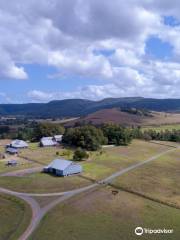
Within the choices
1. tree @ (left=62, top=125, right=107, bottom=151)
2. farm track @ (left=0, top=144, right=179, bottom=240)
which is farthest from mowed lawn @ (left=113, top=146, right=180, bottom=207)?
tree @ (left=62, top=125, right=107, bottom=151)

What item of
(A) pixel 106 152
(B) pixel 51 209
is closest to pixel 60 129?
(A) pixel 106 152

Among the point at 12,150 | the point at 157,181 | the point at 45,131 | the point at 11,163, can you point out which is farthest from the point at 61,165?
the point at 45,131

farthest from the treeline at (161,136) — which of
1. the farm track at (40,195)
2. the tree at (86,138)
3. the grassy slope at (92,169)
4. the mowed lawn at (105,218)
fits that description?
the mowed lawn at (105,218)

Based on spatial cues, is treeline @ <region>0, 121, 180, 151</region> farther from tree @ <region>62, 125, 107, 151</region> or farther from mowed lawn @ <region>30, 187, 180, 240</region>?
mowed lawn @ <region>30, 187, 180, 240</region>

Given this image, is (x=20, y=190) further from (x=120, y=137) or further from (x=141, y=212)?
(x=120, y=137)

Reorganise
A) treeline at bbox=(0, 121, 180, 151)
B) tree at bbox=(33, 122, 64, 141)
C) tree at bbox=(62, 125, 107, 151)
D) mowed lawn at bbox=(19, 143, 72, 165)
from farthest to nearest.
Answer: tree at bbox=(33, 122, 64, 141)
treeline at bbox=(0, 121, 180, 151)
tree at bbox=(62, 125, 107, 151)
mowed lawn at bbox=(19, 143, 72, 165)

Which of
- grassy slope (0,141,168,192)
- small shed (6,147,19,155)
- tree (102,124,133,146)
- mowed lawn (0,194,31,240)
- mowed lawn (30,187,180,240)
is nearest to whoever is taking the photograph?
mowed lawn (30,187,180,240)
